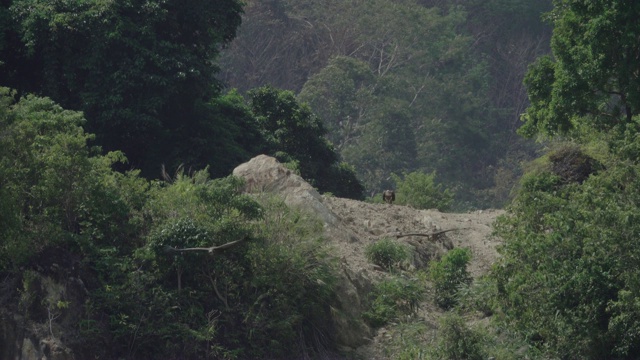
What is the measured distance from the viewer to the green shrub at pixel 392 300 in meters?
22.2

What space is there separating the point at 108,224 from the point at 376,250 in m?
5.48

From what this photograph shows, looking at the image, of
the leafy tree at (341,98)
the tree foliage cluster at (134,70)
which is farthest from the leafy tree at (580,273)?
the leafy tree at (341,98)

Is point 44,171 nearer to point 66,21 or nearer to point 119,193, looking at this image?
point 119,193

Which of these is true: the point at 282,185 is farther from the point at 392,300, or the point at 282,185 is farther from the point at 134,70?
the point at 134,70

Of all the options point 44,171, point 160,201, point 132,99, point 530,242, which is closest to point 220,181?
point 160,201

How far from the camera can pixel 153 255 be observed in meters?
20.6

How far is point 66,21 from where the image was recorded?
28047 millimetres

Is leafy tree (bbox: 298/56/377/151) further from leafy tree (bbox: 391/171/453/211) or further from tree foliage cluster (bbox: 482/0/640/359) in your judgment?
tree foliage cluster (bbox: 482/0/640/359)

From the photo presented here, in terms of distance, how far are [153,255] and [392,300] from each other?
453 centimetres

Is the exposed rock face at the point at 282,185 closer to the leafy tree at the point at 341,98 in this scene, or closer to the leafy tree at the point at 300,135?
the leafy tree at the point at 300,135

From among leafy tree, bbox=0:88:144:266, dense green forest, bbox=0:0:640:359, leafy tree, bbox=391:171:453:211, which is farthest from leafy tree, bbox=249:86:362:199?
leafy tree, bbox=0:88:144:266

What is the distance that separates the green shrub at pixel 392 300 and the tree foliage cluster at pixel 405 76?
28.9m

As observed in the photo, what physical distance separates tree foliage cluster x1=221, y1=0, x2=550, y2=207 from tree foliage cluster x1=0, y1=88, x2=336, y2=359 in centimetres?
3051

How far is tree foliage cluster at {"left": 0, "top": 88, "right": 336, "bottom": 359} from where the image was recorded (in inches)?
779
